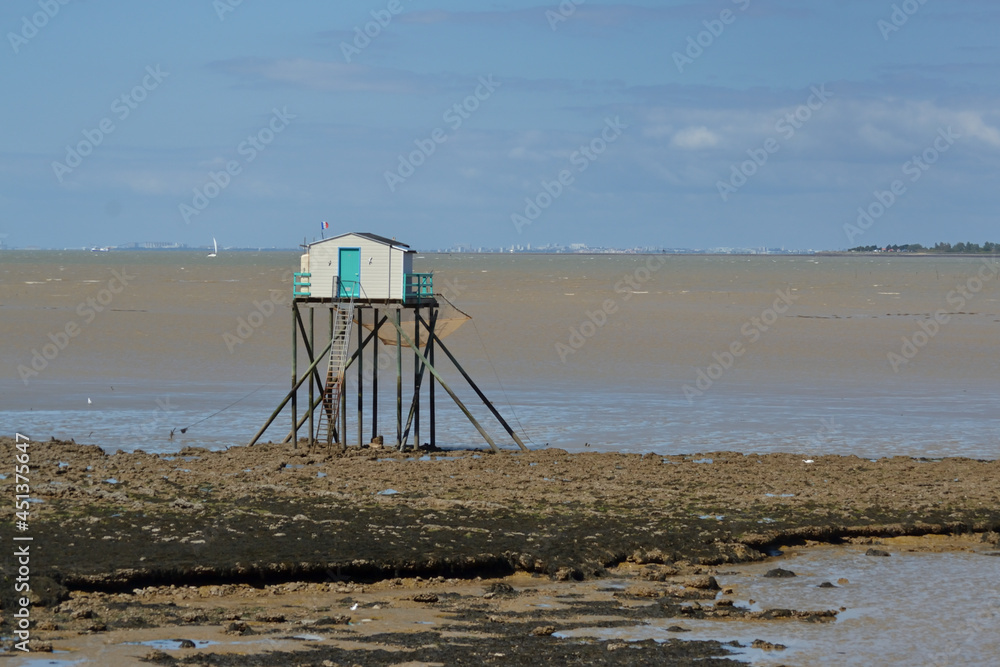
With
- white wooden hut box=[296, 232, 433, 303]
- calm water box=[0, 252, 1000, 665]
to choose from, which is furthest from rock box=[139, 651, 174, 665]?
white wooden hut box=[296, 232, 433, 303]

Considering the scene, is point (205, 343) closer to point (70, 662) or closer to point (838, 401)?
point (838, 401)

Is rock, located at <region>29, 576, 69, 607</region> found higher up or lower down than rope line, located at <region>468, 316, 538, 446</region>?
lower down

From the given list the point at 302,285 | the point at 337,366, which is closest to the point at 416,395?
the point at 337,366

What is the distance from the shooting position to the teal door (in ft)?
93.7

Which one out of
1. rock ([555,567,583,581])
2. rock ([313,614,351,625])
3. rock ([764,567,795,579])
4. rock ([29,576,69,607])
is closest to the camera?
rock ([313,614,351,625])

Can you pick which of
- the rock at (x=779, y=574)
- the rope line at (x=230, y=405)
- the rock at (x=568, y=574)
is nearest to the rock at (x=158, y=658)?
the rock at (x=568, y=574)

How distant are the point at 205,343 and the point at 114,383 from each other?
1331 centimetres

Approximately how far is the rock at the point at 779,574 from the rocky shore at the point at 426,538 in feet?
2.29

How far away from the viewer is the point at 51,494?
20641 millimetres

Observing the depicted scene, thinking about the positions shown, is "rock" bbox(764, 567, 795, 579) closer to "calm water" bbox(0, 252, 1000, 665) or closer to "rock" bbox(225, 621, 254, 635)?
"calm water" bbox(0, 252, 1000, 665)

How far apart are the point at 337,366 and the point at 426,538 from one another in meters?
10.7

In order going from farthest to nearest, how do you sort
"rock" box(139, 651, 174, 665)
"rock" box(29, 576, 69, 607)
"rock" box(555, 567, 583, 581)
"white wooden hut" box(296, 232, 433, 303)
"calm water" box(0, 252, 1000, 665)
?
"white wooden hut" box(296, 232, 433, 303) < "rock" box(555, 567, 583, 581) < "calm water" box(0, 252, 1000, 665) < "rock" box(29, 576, 69, 607) < "rock" box(139, 651, 174, 665)

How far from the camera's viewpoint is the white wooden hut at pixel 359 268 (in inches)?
1123

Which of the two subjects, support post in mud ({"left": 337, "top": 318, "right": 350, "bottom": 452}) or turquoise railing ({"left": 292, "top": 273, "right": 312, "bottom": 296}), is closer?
support post in mud ({"left": 337, "top": 318, "right": 350, "bottom": 452})
